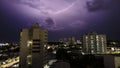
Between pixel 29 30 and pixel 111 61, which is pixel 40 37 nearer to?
pixel 29 30

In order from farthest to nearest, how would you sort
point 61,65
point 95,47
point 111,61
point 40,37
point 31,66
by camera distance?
point 95,47 < point 40,37 < point 31,66 < point 111,61 < point 61,65

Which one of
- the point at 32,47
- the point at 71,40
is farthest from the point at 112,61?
the point at 71,40

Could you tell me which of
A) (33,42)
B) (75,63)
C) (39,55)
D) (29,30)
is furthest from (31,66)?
(75,63)

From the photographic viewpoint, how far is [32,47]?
4062 cm

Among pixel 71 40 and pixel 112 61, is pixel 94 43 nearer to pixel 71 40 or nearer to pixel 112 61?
pixel 112 61

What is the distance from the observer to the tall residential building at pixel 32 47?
4069 centimetres

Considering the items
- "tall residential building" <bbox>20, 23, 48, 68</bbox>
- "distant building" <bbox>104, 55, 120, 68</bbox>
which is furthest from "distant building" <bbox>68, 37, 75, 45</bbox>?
"distant building" <bbox>104, 55, 120, 68</bbox>

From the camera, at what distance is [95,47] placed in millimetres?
83438

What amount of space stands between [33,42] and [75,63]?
1237cm

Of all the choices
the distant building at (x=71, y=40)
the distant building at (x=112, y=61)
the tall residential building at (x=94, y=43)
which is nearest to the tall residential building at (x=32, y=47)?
the distant building at (x=112, y=61)

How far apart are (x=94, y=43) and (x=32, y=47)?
50.2m

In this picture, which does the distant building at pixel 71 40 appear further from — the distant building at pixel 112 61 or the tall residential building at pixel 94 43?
the distant building at pixel 112 61

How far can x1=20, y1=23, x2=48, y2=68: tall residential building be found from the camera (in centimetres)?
4069

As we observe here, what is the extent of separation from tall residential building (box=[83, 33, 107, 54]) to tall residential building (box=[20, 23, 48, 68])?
43.7 meters
